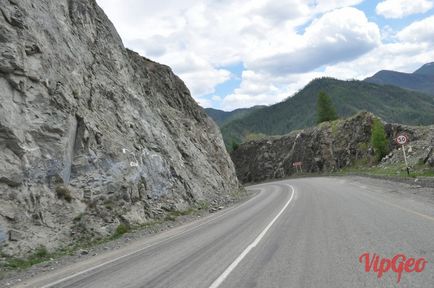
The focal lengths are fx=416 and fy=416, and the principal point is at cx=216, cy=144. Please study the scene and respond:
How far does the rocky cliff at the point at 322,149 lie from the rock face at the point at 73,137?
26.7m

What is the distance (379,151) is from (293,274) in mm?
51342

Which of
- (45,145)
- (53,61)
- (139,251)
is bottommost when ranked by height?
(139,251)

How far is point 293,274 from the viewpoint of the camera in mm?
6699

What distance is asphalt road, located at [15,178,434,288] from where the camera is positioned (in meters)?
6.53

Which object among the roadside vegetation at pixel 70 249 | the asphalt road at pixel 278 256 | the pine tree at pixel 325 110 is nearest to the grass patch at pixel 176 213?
the roadside vegetation at pixel 70 249

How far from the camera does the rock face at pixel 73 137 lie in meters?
14.5

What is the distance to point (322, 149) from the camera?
7381cm

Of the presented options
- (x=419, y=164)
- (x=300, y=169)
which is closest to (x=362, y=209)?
(x=419, y=164)

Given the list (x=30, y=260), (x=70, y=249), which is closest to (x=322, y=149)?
(x=70, y=249)

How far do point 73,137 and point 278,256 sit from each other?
12.7 meters

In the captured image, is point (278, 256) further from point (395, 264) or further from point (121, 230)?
point (121, 230)

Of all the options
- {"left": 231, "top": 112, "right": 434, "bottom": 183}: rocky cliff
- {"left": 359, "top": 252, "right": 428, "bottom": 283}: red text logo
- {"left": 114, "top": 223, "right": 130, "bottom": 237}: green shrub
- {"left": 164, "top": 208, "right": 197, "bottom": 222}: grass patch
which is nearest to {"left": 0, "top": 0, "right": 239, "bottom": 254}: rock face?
{"left": 114, "top": 223, "right": 130, "bottom": 237}: green shrub

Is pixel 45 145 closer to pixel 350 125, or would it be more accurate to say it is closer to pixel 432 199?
pixel 432 199

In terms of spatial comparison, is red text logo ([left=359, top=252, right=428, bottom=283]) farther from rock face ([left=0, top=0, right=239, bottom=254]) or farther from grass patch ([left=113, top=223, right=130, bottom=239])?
grass patch ([left=113, top=223, right=130, bottom=239])
